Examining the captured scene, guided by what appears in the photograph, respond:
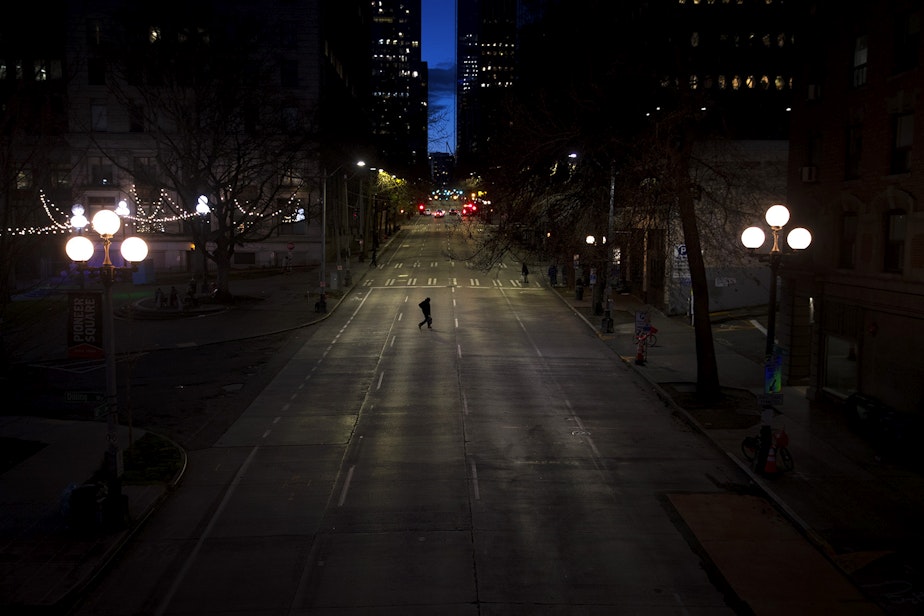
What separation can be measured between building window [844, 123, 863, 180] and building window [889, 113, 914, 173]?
1.55 metres

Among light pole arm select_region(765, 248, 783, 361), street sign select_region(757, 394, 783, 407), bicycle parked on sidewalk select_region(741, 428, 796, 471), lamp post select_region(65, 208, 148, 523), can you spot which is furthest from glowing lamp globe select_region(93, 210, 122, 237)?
bicycle parked on sidewalk select_region(741, 428, 796, 471)

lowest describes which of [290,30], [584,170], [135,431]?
[135,431]

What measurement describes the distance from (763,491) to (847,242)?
10321mm

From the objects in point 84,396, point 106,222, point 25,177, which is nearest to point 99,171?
point 25,177

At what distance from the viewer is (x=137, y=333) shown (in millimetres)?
36406

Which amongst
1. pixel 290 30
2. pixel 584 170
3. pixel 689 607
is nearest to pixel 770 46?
pixel 290 30

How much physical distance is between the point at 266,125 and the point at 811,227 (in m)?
34.3

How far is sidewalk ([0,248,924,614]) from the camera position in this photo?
11664mm

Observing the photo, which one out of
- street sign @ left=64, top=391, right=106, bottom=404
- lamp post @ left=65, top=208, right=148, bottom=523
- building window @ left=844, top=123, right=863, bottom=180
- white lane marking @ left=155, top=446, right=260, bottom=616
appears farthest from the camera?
building window @ left=844, top=123, right=863, bottom=180

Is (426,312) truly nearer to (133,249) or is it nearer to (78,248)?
(133,249)

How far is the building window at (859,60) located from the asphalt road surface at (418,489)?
34.7ft

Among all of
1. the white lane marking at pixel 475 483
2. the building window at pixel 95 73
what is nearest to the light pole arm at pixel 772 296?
the white lane marking at pixel 475 483

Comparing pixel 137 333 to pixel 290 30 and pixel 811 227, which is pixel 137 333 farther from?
pixel 290 30

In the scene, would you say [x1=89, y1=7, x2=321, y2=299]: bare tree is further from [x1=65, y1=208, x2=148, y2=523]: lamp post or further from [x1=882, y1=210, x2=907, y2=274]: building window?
[x1=882, y1=210, x2=907, y2=274]: building window
